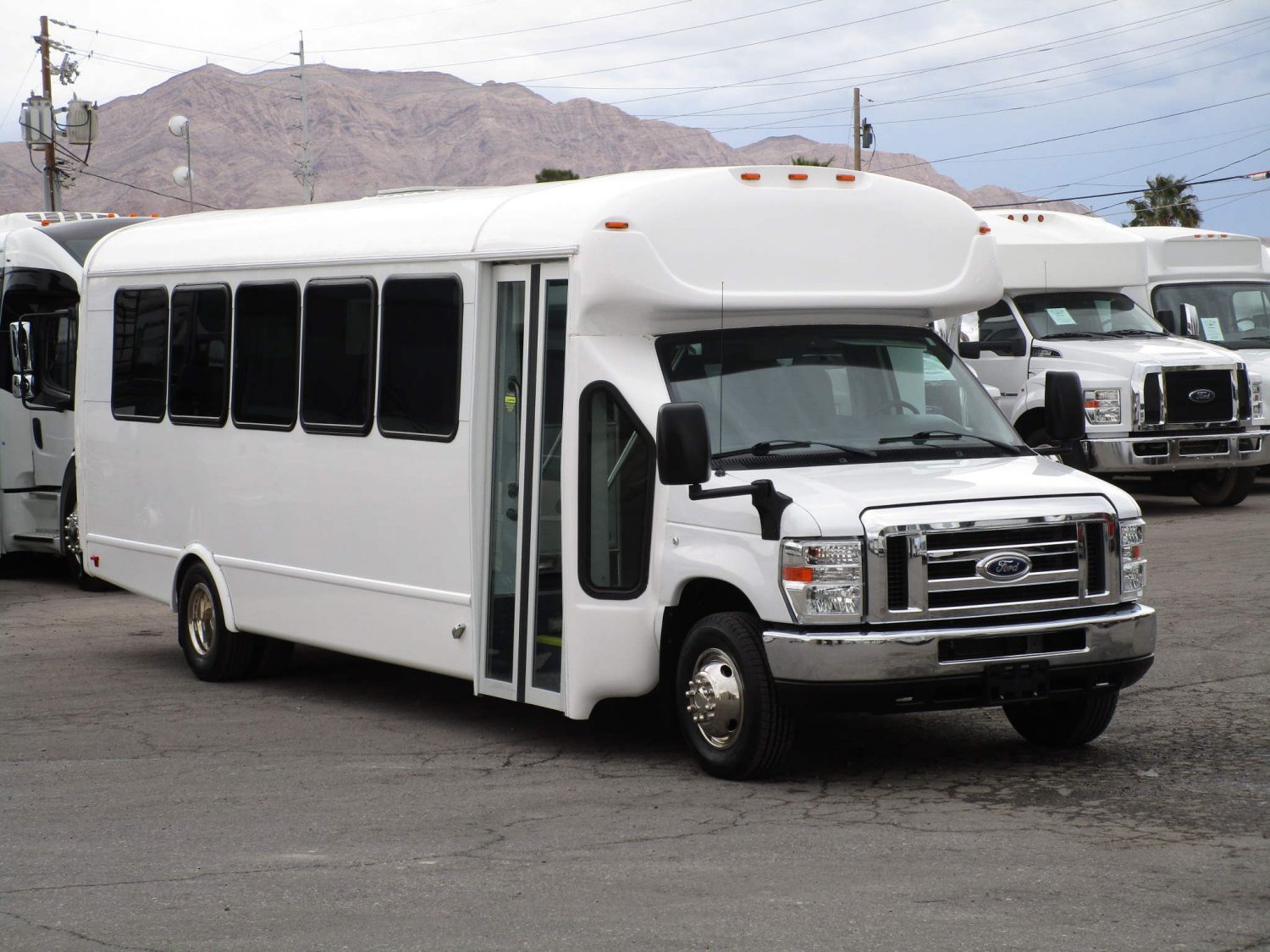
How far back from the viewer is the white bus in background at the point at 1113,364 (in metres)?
18.7

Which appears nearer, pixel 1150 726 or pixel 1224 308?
pixel 1150 726

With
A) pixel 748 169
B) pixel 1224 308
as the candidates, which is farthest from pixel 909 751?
pixel 1224 308

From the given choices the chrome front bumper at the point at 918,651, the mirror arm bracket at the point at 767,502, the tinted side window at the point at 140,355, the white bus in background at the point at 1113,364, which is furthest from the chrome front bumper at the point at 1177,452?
the mirror arm bracket at the point at 767,502

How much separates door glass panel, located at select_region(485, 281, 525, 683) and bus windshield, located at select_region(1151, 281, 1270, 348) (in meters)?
13.9

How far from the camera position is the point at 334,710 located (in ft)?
33.2

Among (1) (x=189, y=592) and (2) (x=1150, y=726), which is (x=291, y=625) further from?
(2) (x=1150, y=726)

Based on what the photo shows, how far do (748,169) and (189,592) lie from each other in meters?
4.86

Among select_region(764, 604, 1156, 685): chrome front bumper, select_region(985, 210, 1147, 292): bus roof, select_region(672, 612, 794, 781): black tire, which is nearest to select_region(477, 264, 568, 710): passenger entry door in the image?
select_region(672, 612, 794, 781): black tire

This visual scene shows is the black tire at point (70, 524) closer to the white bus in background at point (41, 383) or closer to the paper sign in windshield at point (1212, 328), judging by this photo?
the white bus in background at point (41, 383)

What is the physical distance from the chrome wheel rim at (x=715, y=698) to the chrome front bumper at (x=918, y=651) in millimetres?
303

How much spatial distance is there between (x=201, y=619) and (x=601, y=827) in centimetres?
499

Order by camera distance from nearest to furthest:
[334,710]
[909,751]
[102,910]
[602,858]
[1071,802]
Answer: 1. [102,910]
2. [602,858]
3. [1071,802]
4. [909,751]
5. [334,710]

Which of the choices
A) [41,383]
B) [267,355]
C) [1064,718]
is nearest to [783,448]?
[1064,718]

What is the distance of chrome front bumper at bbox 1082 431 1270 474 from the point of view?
18.7 m
